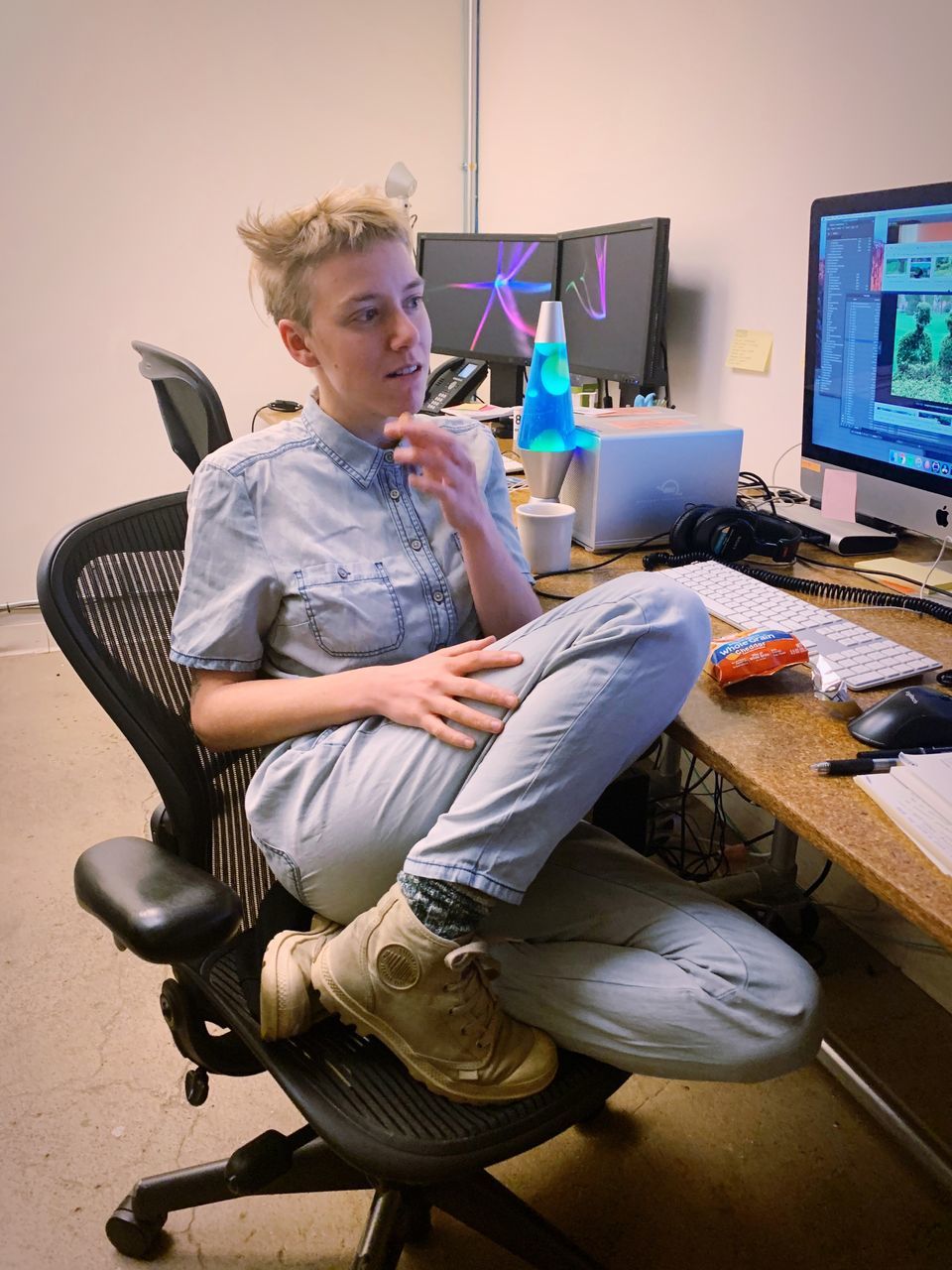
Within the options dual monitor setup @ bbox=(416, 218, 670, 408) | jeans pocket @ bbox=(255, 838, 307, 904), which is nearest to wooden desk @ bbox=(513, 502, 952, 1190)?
jeans pocket @ bbox=(255, 838, 307, 904)

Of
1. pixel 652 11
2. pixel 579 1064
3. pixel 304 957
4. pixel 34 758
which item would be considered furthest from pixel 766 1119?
pixel 652 11

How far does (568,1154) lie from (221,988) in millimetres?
694

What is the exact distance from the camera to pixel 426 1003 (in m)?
0.81

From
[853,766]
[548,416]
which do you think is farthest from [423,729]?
[548,416]

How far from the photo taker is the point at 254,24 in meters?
3.01

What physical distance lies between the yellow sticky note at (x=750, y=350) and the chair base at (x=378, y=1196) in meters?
1.50

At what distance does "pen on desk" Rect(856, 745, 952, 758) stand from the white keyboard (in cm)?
12

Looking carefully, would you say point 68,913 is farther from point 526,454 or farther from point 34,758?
point 526,454

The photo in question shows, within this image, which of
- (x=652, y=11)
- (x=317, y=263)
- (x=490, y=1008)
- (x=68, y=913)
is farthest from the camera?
(x=652, y=11)

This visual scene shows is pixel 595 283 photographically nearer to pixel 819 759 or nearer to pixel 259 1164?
pixel 819 759

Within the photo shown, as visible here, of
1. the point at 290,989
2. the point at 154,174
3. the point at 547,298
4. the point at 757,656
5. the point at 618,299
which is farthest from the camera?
the point at 154,174

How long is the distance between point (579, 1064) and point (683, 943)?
5.8 inches

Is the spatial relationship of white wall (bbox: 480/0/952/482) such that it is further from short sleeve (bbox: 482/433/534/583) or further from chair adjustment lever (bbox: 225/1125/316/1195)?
chair adjustment lever (bbox: 225/1125/316/1195)

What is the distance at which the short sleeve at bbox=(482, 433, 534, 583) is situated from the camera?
1.15 metres
